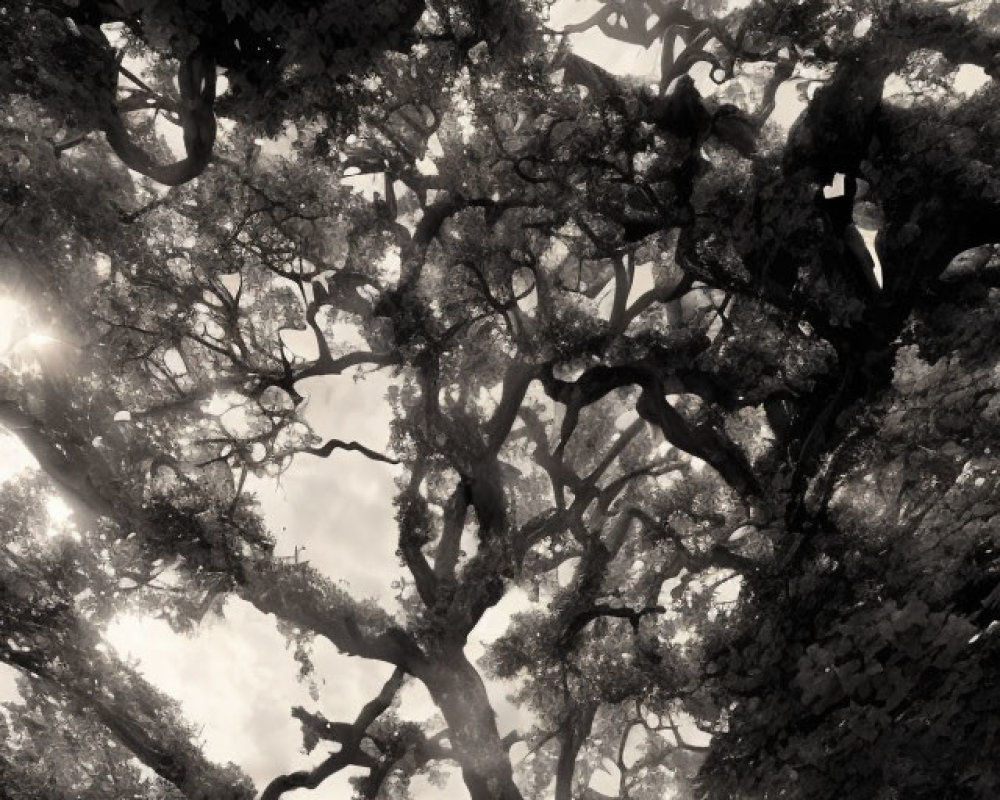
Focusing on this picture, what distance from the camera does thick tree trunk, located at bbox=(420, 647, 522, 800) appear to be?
12.2m

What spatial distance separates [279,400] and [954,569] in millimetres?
13269

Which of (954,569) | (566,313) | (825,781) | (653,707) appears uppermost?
(566,313)

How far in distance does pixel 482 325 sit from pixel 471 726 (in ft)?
25.6

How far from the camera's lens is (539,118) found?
42.7 ft

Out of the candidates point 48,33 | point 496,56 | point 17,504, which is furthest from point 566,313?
point 17,504

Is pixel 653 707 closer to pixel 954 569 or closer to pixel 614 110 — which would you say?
pixel 954 569

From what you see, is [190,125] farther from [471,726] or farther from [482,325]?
[471,726]

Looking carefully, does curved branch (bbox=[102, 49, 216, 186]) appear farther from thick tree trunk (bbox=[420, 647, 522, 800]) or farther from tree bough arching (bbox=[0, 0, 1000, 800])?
thick tree trunk (bbox=[420, 647, 522, 800])

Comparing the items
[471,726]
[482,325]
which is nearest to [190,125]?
[482,325]

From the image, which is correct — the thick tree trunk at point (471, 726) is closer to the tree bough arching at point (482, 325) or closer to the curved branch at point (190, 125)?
the tree bough arching at point (482, 325)

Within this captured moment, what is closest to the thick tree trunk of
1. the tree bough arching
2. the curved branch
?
the tree bough arching

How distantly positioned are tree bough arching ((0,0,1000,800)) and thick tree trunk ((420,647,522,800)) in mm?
58

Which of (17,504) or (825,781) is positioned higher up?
(17,504)

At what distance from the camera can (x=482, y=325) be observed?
14.6 meters
